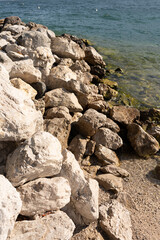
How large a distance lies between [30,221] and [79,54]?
8418mm

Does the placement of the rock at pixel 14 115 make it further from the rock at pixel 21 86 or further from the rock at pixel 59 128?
the rock at pixel 21 86

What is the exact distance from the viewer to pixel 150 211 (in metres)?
4.35

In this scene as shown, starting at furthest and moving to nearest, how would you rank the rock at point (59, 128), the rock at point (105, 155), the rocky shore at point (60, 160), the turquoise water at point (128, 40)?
the turquoise water at point (128, 40) < the rock at point (105, 155) < the rock at point (59, 128) < the rocky shore at point (60, 160)

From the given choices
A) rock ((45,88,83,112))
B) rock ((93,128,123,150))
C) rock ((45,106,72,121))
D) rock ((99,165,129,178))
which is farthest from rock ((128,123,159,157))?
rock ((45,106,72,121))

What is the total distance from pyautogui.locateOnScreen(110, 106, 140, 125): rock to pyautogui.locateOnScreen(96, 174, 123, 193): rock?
232 cm

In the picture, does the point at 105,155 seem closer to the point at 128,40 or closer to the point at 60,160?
the point at 60,160

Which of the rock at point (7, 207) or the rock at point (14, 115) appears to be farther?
the rock at point (14, 115)

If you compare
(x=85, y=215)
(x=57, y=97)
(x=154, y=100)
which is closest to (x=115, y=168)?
(x=85, y=215)

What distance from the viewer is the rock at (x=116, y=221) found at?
3.56 metres

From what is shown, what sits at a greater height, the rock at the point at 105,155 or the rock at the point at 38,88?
the rock at the point at 38,88

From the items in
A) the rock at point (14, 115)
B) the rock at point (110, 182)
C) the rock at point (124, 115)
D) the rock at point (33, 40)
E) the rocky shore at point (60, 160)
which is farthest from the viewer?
the rock at point (33, 40)

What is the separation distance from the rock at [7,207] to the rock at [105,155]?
9.29 ft

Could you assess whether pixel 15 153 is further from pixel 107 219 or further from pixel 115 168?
pixel 115 168

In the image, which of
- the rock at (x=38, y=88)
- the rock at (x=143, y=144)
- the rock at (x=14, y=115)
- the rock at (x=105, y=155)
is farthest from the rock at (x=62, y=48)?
the rock at (x=14, y=115)
